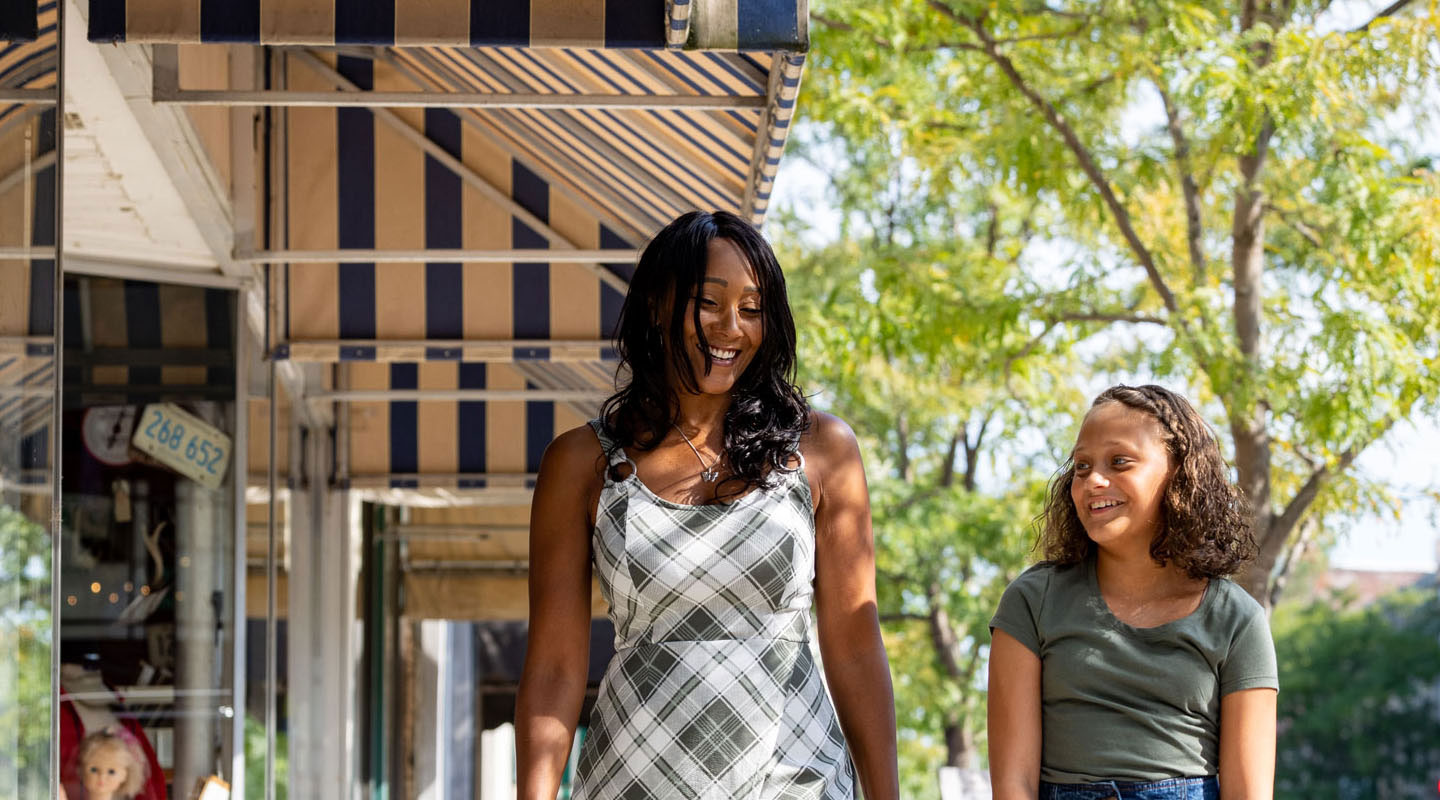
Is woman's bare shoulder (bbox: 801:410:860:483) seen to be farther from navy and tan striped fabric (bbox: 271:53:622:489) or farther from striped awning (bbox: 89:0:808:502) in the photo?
navy and tan striped fabric (bbox: 271:53:622:489)

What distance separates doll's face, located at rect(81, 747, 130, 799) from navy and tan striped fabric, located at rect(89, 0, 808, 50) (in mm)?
2861

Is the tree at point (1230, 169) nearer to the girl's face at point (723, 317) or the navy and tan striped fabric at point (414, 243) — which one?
the navy and tan striped fabric at point (414, 243)

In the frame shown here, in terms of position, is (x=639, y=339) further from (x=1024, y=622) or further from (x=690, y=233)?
(x=1024, y=622)

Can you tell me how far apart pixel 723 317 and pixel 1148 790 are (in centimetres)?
89

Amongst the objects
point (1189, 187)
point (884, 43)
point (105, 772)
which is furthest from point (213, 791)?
point (1189, 187)

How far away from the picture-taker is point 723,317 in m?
Answer: 2.46

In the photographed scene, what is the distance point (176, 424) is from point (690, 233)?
400cm

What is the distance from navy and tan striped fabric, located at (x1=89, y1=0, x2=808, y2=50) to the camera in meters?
3.07

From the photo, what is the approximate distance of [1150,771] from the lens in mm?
2342

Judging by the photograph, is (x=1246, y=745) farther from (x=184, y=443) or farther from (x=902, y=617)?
(x=902, y=617)

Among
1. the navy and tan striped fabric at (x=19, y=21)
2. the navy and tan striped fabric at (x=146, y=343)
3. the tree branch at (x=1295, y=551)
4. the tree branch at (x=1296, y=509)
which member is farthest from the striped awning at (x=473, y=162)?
the tree branch at (x=1295, y=551)

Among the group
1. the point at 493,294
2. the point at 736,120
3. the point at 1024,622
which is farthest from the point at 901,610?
the point at 1024,622

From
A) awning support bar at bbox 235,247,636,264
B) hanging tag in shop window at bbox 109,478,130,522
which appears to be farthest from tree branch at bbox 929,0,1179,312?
hanging tag in shop window at bbox 109,478,130,522

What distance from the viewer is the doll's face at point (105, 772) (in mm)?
5199
